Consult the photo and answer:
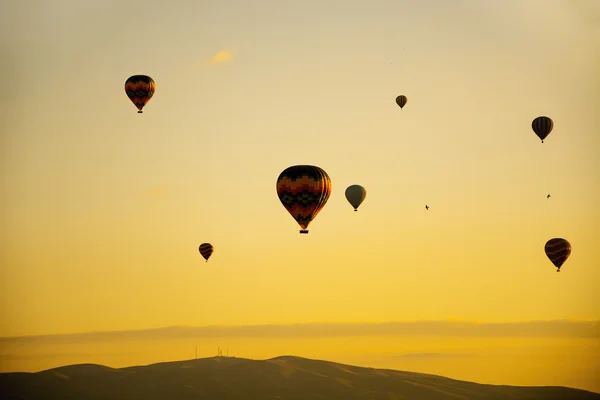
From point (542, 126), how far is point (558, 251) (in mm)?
15545

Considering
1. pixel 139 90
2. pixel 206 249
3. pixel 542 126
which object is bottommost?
pixel 206 249

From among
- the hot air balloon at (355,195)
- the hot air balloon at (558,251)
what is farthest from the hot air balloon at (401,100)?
the hot air balloon at (558,251)

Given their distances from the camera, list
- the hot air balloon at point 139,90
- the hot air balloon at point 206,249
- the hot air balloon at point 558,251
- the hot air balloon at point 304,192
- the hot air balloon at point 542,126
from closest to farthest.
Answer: the hot air balloon at point 304,192, the hot air balloon at point 139,90, the hot air balloon at point 542,126, the hot air balloon at point 558,251, the hot air balloon at point 206,249

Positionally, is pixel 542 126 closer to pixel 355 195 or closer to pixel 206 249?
pixel 355 195

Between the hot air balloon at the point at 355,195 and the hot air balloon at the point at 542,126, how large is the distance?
21.0 meters

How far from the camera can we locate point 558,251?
130500mm

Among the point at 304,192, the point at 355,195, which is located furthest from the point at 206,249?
the point at 304,192

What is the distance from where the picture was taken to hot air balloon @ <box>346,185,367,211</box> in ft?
409

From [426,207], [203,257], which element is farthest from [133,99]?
[426,207]

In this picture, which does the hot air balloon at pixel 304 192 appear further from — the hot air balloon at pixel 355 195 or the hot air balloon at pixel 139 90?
the hot air balloon at pixel 139 90

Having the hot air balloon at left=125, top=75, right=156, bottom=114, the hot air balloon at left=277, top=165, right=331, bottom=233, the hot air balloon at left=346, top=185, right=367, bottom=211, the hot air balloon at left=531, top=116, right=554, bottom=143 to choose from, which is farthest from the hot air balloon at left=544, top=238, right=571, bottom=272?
the hot air balloon at left=125, top=75, right=156, bottom=114

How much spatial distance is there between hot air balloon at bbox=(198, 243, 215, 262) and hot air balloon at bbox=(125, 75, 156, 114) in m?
23.8

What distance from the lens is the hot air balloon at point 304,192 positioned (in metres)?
101

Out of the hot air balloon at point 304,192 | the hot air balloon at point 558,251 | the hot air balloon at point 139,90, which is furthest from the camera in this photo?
the hot air balloon at point 558,251
